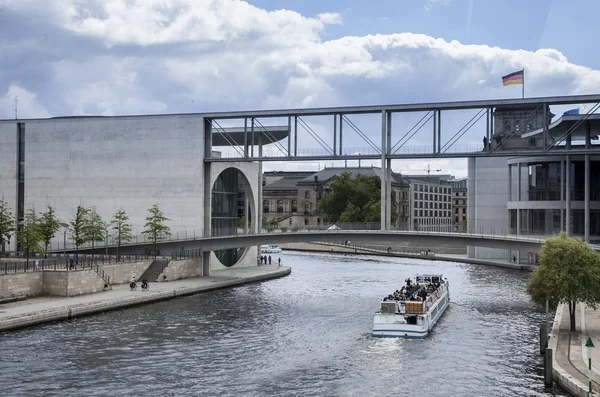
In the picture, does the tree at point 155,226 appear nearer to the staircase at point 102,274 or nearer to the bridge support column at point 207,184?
the bridge support column at point 207,184

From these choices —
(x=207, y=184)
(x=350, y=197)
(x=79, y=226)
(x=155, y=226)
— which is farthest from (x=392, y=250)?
(x=79, y=226)

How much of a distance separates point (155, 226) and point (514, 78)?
48528mm

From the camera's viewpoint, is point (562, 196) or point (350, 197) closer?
point (562, 196)

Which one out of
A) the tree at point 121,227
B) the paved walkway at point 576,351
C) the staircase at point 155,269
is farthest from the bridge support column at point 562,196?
the tree at point 121,227

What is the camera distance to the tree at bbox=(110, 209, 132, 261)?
89.3 meters

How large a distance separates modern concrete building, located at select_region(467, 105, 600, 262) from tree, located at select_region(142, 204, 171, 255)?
125 ft

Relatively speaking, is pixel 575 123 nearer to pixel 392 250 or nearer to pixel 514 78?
pixel 514 78

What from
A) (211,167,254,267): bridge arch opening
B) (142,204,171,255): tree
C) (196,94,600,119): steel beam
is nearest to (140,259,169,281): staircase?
(142,204,171,255): tree

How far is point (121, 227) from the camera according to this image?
9406 centimetres

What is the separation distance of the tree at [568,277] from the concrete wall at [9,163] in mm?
74167

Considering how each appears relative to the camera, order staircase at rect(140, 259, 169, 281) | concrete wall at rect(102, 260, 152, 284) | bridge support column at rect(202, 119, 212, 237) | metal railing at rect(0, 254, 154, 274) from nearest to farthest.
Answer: metal railing at rect(0, 254, 154, 274)
concrete wall at rect(102, 260, 152, 284)
staircase at rect(140, 259, 169, 281)
bridge support column at rect(202, 119, 212, 237)

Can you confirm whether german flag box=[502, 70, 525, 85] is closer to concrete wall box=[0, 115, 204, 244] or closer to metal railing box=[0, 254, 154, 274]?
concrete wall box=[0, 115, 204, 244]

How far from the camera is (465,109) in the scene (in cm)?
8450

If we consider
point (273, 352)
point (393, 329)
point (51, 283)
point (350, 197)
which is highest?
point (350, 197)
